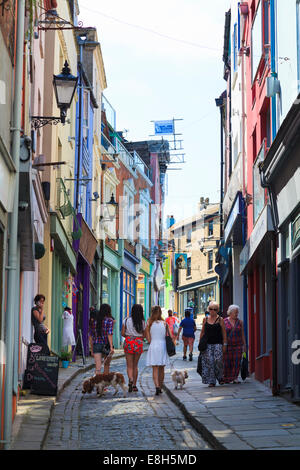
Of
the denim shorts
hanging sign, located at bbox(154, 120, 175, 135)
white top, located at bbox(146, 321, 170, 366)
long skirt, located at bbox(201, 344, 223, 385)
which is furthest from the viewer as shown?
hanging sign, located at bbox(154, 120, 175, 135)

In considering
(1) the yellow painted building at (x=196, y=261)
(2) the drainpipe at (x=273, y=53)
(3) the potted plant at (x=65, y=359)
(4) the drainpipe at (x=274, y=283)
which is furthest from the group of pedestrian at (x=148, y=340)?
(1) the yellow painted building at (x=196, y=261)

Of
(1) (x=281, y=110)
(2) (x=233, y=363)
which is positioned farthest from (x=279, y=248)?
(2) (x=233, y=363)

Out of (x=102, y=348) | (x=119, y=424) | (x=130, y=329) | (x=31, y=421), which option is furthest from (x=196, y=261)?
(x=31, y=421)

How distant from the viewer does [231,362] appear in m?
16.7

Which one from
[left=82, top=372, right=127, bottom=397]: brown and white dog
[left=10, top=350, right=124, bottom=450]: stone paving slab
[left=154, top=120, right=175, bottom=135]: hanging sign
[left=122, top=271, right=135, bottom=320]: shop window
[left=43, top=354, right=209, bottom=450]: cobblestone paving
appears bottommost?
[left=43, top=354, right=209, bottom=450]: cobblestone paving

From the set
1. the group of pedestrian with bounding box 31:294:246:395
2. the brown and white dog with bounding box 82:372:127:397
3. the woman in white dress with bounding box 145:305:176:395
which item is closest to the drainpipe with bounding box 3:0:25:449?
the group of pedestrian with bounding box 31:294:246:395

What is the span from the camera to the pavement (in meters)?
8.73

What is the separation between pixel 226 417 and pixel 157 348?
449 centimetres

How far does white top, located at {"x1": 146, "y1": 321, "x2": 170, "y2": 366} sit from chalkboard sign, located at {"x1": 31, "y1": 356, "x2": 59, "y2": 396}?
210 cm

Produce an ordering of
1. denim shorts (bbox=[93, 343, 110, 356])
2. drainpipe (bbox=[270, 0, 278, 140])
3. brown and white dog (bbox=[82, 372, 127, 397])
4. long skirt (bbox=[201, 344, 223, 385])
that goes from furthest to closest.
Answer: denim shorts (bbox=[93, 343, 110, 356]) < long skirt (bbox=[201, 344, 223, 385]) < drainpipe (bbox=[270, 0, 278, 140]) < brown and white dog (bbox=[82, 372, 127, 397])

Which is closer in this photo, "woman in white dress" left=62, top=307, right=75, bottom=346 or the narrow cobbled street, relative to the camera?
the narrow cobbled street

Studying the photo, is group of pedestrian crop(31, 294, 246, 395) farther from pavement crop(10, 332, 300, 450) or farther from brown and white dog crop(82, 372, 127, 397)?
brown and white dog crop(82, 372, 127, 397)
